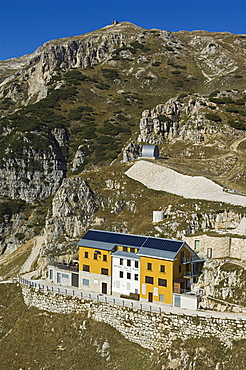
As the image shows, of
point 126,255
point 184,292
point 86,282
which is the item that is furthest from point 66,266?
point 184,292

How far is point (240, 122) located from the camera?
10550cm

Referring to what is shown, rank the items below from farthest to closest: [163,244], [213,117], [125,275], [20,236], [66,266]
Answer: [213,117] → [20,236] → [66,266] → [125,275] → [163,244]

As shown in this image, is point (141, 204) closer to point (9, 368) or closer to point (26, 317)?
point (26, 317)

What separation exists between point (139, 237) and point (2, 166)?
75.0 metres

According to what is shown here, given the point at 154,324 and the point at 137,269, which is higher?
the point at 137,269

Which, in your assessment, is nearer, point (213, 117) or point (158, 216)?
point (158, 216)

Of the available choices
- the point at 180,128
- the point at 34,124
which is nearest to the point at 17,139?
the point at 34,124

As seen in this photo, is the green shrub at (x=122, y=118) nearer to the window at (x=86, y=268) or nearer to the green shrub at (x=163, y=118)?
the green shrub at (x=163, y=118)

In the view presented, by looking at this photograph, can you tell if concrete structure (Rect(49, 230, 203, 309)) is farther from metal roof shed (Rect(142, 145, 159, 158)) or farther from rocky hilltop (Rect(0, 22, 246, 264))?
metal roof shed (Rect(142, 145, 159, 158))

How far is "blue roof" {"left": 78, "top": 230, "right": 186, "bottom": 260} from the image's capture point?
45094 mm

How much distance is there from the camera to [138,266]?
47.3 m

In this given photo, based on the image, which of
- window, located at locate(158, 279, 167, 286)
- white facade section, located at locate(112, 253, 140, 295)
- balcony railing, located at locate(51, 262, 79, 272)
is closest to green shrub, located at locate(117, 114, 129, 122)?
balcony railing, located at locate(51, 262, 79, 272)

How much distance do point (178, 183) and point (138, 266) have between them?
2694cm

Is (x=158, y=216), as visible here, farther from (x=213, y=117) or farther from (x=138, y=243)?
(x=213, y=117)
